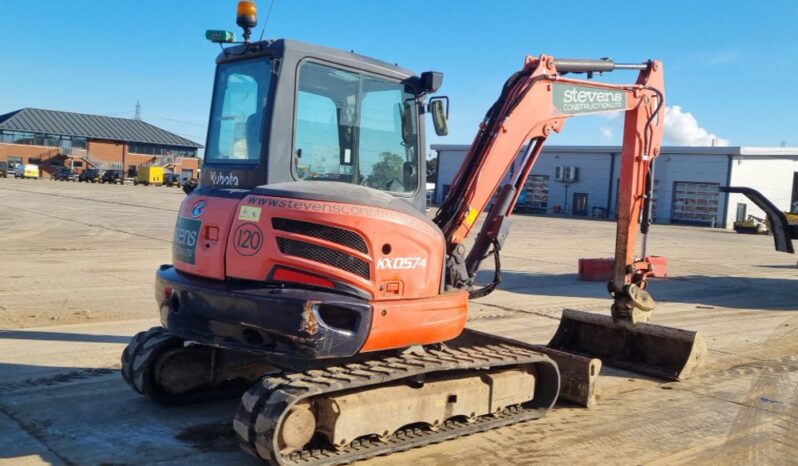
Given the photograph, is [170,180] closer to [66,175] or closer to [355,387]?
[66,175]

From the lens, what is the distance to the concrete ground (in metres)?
5.57

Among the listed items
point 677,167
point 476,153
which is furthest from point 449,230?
point 677,167

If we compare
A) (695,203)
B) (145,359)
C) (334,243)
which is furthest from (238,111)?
(695,203)

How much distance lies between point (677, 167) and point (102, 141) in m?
67.5

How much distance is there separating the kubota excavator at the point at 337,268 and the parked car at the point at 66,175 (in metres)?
80.7

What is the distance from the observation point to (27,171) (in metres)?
77.8

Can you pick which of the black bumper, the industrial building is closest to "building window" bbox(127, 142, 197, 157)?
the industrial building

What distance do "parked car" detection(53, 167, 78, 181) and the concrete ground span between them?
223 ft

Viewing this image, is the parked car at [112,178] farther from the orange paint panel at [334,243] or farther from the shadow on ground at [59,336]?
the orange paint panel at [334,243]

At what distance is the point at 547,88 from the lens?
7027 mm

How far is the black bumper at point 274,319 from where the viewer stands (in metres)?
4.89

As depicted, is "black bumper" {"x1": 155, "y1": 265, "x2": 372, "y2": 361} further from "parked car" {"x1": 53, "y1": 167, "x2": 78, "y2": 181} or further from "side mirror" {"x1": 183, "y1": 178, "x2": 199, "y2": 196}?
"parked car" {"x1": 53, "y1": 167, "x2": 78, "y2": 181}

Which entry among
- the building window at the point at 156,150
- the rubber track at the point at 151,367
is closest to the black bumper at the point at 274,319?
the rubber track at the point at 151,367

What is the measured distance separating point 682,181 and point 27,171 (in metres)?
64.1
